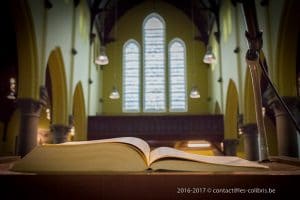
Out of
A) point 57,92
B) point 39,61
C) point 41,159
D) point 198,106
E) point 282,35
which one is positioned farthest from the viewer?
point 198,106

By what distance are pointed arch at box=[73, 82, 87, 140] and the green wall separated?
4.67 metres

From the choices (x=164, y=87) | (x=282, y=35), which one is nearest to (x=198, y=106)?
(x=164, y=87)

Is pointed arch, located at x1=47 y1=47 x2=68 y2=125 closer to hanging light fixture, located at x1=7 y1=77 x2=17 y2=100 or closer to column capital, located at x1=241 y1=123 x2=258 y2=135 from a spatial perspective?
hanging light fixture, located at x1=7 y1=77 x2=17 y2=100

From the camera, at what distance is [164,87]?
2256 centimetres

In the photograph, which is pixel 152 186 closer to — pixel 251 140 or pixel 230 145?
pixel 251 140

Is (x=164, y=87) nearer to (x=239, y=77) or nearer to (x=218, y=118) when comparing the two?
(x=218, y=118)

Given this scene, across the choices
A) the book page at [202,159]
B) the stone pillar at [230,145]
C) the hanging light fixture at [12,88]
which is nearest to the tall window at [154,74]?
the stone pillar at [230,145]

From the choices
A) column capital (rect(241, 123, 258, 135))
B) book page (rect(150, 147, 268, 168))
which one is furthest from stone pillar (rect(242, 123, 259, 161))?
book page (rect(150, 147, 268, 168))

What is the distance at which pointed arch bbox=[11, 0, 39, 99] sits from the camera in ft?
32.6

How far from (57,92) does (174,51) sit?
10.4 meters

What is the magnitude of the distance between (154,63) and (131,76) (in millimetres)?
1446

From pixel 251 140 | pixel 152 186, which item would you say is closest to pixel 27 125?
pixel 251 140

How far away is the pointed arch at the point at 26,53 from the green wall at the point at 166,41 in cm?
1156

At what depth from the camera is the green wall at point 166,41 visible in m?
22.3
